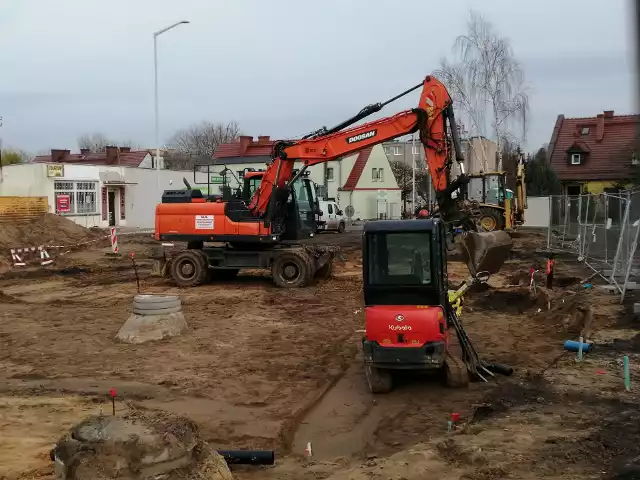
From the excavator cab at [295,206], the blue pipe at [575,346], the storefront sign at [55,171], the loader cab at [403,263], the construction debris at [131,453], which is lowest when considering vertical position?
the blue pipe at [575,346]

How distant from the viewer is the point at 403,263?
822 cm

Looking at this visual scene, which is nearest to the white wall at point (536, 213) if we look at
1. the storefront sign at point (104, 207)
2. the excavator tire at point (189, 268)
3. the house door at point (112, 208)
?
the house door at point (112, 208)

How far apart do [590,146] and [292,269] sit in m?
36.9

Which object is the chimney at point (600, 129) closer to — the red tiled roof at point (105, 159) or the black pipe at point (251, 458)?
the red tiled roof at point (105, 159)

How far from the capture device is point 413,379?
8.88 metres

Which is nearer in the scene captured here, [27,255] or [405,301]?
[405,301]

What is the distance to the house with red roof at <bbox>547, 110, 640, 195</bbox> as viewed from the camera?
147ft

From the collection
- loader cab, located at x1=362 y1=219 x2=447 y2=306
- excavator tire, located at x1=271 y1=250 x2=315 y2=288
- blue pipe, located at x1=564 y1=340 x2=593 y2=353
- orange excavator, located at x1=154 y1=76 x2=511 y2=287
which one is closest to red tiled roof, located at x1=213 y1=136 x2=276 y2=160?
orange excavator, located at x1=154 y1=76 x2=511 y2=287

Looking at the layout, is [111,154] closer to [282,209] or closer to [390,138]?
[282,209]

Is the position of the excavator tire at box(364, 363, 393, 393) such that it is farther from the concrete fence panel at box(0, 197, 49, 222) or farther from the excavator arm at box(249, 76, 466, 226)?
the concrete fence panel at box(0, 197, 49, 222)

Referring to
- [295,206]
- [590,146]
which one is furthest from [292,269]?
[590,146]

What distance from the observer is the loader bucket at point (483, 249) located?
10.5 metres

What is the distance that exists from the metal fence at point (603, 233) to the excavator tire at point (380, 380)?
3.77 meters

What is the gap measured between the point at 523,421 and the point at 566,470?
143 cm
